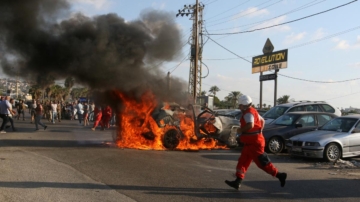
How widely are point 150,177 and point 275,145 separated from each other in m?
6.59

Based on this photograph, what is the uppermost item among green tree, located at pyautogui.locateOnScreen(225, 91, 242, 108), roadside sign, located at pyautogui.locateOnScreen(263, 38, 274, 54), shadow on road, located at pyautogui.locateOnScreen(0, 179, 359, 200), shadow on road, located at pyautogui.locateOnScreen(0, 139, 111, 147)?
roadside sign, located at pyautogui.locateOnScreen(263, 38, 274, 54)

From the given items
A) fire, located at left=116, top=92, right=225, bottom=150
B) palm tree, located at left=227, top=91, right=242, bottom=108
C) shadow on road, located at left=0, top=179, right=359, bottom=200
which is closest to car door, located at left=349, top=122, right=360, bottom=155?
shadow on road, located at left=0, top=179, right=359, bottom=200

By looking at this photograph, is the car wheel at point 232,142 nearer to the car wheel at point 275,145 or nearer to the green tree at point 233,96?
the car wheel at point 275,145

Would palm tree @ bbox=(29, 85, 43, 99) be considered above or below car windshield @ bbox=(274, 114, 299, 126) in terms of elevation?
above

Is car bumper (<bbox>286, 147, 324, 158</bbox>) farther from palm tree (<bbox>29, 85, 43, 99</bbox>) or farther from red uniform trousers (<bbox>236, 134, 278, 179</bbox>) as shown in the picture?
palm tree (<bbox>29, 85, 43, 99</bbox>)

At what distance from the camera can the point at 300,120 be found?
14.1 meters

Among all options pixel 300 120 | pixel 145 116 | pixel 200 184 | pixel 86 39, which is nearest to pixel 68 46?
pixel 86 39

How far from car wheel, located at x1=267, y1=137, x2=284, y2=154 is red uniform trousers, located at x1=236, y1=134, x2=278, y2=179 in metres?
6.36

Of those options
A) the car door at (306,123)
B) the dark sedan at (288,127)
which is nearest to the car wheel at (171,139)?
the dark sedan at (288,127)

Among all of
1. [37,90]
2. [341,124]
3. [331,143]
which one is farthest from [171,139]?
[37,90]

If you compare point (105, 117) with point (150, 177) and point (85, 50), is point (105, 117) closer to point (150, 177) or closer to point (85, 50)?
point (85, 50)

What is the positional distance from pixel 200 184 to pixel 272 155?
598cm

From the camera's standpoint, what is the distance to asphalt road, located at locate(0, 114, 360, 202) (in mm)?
6598

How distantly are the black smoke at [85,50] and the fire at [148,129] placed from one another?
47cm
